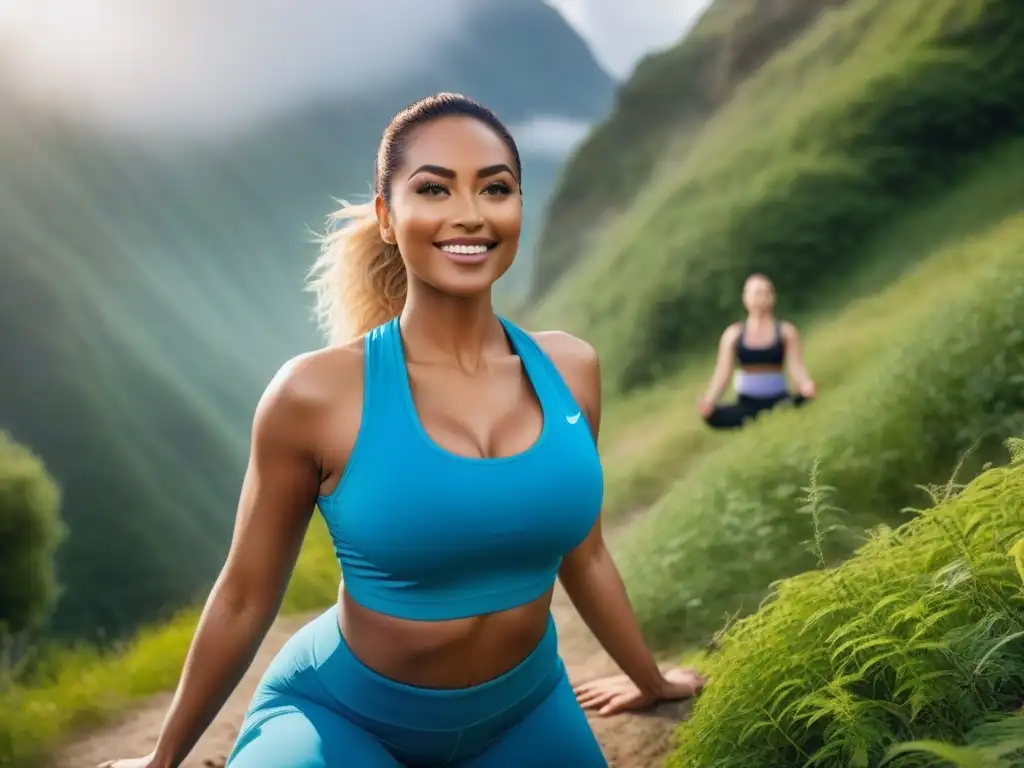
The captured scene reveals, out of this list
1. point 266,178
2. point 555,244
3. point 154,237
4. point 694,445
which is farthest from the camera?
point 555,244

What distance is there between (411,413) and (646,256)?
1294 centimetres

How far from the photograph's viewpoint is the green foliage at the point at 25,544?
841cm

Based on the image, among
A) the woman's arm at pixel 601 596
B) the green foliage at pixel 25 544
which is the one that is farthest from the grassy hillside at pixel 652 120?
the woman's arm at pixel 601 596

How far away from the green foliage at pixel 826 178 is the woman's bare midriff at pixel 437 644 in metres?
10.5

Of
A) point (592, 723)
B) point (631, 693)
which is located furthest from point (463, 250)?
point (592, 723)

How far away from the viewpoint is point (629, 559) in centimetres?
564

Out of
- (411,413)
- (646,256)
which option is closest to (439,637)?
(411,413)

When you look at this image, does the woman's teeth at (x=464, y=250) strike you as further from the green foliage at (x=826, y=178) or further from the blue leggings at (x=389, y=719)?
the green foliage at (x=826, y=178)

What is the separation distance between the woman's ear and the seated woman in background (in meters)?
4.71

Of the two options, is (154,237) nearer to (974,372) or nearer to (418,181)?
(974,372)

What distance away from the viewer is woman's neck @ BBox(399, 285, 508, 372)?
7.17ft

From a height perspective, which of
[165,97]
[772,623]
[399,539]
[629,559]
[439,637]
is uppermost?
[165,97]

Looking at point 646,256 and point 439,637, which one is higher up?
point 439,637

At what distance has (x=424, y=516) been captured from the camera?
1878mm
